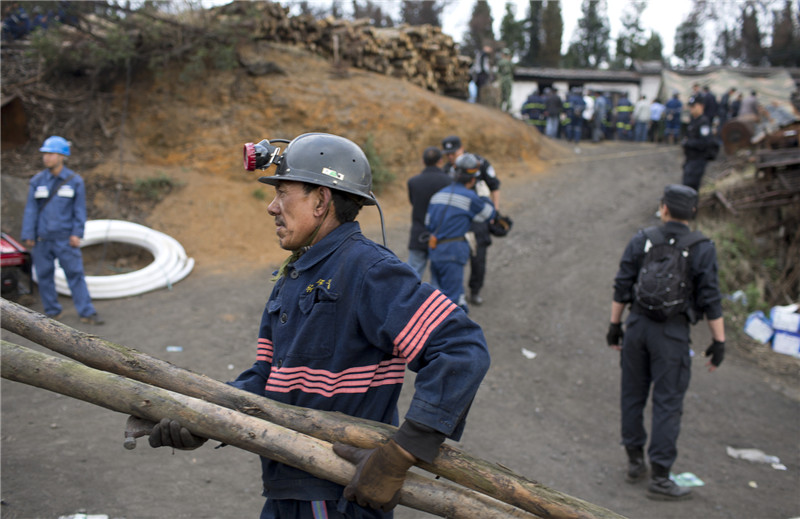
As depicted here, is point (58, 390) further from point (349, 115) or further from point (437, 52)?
point (437, 52)

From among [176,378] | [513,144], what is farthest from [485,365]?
[513,144]

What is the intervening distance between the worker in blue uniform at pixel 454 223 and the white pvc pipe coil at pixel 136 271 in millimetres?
3834

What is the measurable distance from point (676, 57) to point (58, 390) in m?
40.9

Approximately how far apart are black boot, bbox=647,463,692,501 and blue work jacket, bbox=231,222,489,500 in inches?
121

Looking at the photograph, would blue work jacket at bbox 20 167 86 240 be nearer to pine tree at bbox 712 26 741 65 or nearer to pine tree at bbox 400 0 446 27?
pine tree at bbox 400 0 446 27

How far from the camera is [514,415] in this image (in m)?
5.64

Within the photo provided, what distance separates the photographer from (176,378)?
2.24 meters

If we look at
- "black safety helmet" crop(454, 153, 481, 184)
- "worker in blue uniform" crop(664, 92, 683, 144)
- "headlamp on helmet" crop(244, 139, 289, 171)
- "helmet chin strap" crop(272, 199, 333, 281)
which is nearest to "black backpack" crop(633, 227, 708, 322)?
"black safety helmet" crop(454, 153, 481, 184)

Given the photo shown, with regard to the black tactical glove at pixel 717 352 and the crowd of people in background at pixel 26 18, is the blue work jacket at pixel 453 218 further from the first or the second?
the crowd of people in background at pixel 26 18

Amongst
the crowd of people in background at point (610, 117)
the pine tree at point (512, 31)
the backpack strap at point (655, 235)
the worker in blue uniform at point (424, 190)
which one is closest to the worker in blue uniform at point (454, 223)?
the worker in blue uniform at point (424, 190)

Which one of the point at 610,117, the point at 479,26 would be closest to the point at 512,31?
the point at 479,26

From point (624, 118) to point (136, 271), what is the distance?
53.9 ft

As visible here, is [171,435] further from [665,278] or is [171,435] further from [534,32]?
[534,32]

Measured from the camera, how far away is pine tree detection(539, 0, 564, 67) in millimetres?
34156
